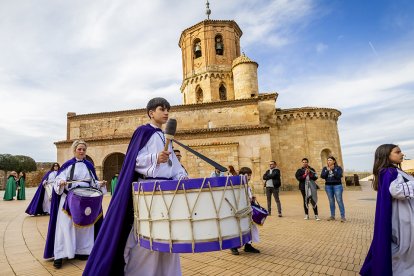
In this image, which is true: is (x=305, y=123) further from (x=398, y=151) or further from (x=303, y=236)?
(x=398, y=151)

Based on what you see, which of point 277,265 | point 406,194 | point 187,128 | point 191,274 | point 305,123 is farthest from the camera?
point 305,123

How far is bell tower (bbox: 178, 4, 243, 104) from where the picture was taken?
2714 centimetres

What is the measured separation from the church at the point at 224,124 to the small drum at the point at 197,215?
15.3 metres

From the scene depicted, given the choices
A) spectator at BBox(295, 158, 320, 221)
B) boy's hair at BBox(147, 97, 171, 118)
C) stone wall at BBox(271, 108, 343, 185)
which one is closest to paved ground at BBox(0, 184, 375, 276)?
spectator at BBox(295, 158, 320, 221)

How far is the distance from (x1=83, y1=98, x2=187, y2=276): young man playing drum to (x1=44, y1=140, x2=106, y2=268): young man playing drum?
1899 mm

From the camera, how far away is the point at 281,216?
8922mm

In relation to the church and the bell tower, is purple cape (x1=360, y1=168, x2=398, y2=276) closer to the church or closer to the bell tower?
the church

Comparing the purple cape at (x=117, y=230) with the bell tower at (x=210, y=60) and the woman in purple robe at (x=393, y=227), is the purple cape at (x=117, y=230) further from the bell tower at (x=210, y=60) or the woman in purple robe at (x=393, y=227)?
the bell tower at (x=210, y=60)

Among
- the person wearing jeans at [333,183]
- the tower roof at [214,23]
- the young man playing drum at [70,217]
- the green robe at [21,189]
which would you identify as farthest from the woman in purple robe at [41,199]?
the tower roof at [214,23]

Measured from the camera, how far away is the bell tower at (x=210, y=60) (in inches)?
1069

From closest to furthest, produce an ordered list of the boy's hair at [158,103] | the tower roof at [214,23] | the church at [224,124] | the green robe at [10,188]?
the boy's hair at [158,103] < the green robe at [10,188] < the church at [224,124] < the tower roof at [214,23]

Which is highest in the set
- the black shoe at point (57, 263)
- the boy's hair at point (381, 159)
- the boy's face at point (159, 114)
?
the boy's face at point (159, 114)

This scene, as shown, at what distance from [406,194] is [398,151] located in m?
0.62

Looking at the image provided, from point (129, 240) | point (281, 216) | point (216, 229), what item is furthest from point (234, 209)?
point (281, 216)
